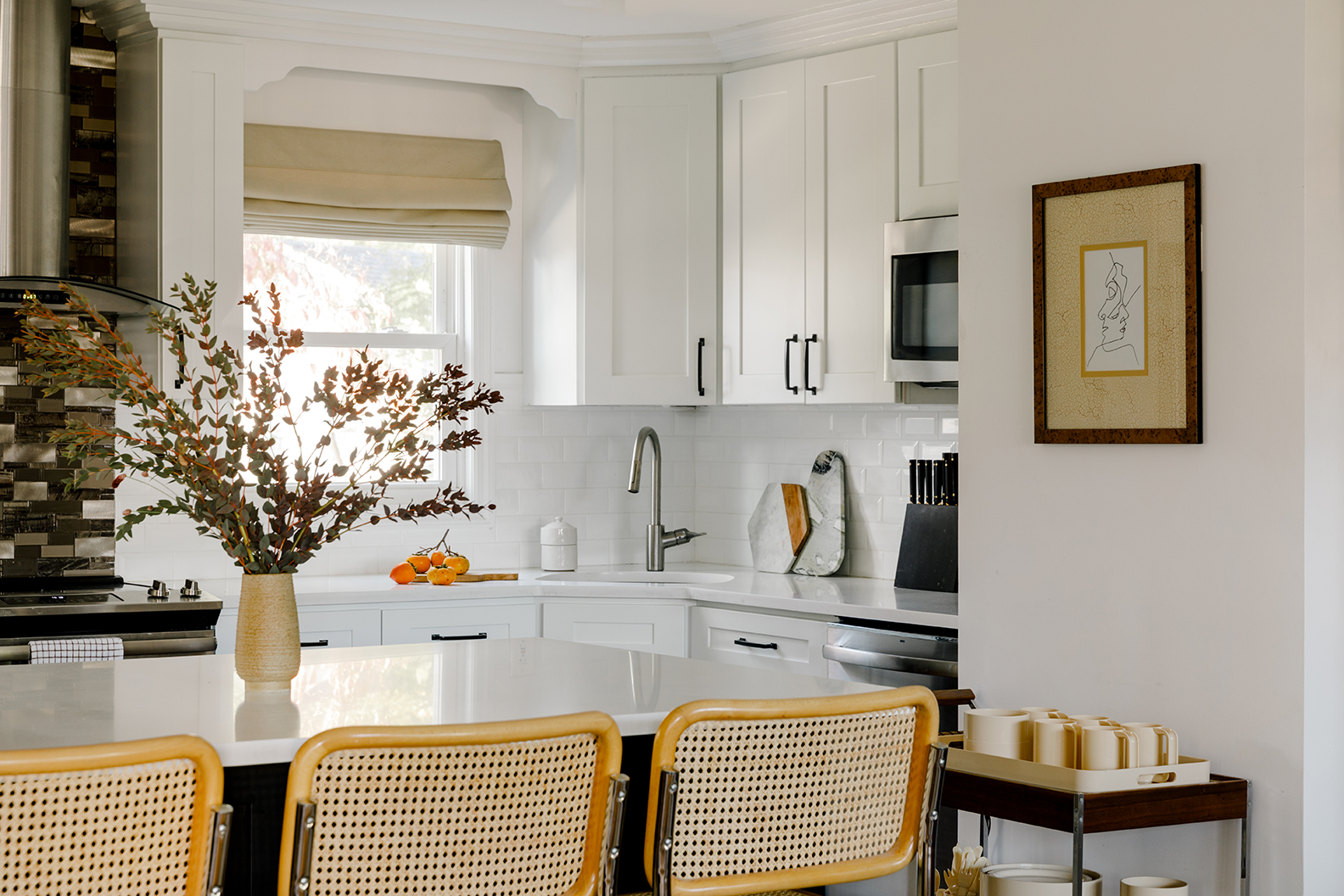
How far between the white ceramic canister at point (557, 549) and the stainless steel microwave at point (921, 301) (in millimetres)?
1362

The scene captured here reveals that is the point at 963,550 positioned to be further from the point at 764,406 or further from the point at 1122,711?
the point at 764,406

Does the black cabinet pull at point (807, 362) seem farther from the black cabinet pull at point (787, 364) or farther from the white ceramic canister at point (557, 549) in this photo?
the white ceramic canister at point (557, 549)

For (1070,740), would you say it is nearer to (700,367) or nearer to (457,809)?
(457,809)

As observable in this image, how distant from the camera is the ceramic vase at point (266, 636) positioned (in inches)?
89.1

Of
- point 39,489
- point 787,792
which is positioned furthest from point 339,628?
point 787,792

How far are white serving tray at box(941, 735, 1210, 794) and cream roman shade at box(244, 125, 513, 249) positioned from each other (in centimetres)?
292

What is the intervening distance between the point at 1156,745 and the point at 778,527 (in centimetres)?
243

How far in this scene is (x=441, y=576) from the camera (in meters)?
4.46

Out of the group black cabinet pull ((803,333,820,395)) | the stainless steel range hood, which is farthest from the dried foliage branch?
black cabinet pull ((803,333,820,395))

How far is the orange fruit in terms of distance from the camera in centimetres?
445

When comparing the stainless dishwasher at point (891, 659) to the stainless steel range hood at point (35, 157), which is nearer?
the stainless dishwasher at point (891, 659)

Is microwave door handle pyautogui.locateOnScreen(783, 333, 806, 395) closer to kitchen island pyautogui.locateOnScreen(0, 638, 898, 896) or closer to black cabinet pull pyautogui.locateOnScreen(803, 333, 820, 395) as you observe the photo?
black cabinet pull pyautogui.locateOnScreen(803, 333, 820, 395)

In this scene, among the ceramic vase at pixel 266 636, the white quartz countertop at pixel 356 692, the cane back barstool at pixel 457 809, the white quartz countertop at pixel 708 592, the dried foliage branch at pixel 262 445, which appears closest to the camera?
the cane back barstool at pixel 457 809

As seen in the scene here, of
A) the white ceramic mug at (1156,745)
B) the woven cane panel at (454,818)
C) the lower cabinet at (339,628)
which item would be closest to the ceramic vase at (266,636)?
the woven cane panel at (454,818)
